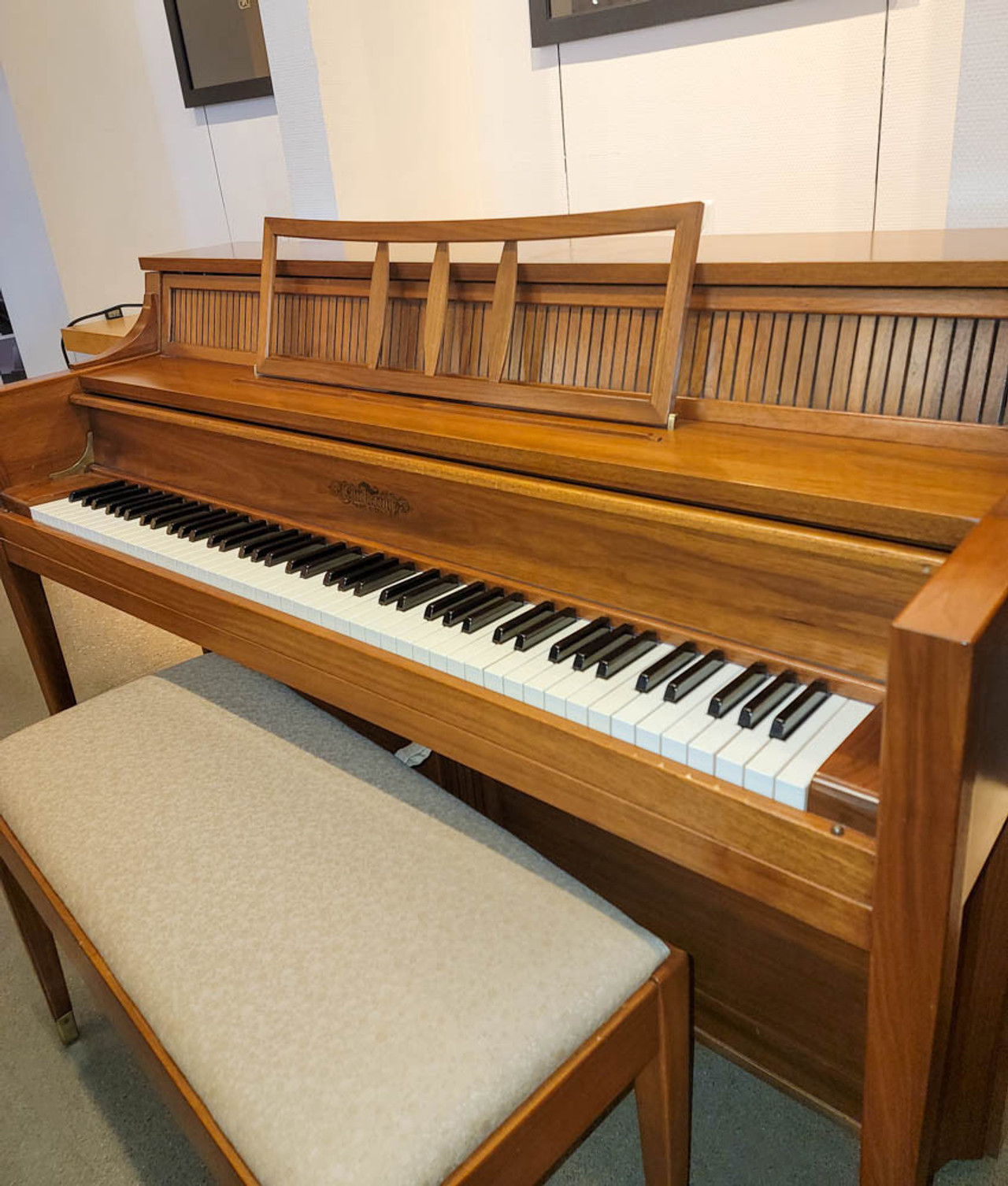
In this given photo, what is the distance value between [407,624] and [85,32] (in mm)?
3952

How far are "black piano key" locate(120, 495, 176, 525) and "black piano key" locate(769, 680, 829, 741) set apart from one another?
4.70 ft

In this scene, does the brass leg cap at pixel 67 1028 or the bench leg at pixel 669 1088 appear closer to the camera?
the bench leg at pixel 669 1088

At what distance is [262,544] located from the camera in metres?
1.69

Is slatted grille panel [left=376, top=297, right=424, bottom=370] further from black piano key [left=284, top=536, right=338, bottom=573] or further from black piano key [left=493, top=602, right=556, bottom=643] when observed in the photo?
black piano key [left=493, top=602, right=556, bottom=643]

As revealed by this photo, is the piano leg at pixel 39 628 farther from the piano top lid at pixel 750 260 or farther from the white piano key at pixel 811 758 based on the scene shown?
the white piano key at pixel 811 758

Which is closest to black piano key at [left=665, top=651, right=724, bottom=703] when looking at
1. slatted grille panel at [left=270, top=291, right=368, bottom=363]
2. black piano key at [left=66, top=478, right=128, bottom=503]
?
slatted grille panel at [left=270, top=291, right=368, bottom=363]

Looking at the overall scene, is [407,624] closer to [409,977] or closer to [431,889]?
[431,889]

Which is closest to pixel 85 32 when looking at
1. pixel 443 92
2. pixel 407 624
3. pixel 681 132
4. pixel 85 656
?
pixel 443 92

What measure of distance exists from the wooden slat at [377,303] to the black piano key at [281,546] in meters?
0.33

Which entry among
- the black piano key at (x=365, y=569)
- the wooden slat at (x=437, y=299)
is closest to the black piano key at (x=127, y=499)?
the black piano key at (x=365, y=569)

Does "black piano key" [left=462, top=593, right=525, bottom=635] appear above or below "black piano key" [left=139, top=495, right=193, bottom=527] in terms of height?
above

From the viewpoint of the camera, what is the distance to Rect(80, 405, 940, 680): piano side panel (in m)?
1.00

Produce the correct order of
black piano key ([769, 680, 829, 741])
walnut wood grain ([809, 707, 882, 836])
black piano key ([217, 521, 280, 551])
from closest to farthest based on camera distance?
1. walnut wood grain ([809, 707, 882, 836])
2. black piano key ([769, 680, 829, 741])
3. black piano key ([217, 521, 280, 551])

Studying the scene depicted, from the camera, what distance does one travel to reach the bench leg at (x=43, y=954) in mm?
1570
